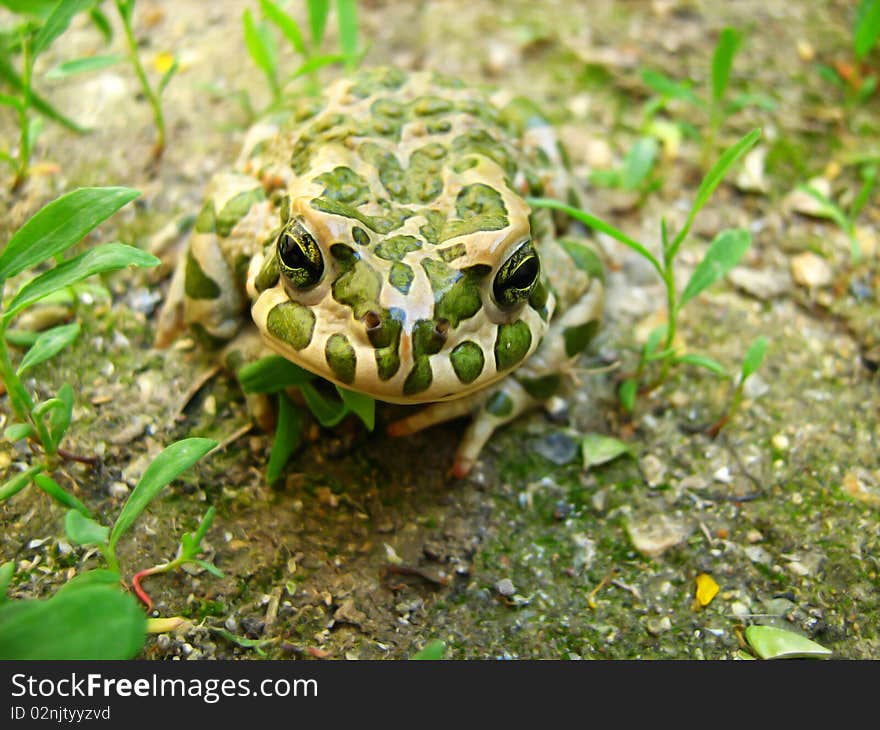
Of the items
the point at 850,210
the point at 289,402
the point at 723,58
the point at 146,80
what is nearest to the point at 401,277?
the point at 289,402

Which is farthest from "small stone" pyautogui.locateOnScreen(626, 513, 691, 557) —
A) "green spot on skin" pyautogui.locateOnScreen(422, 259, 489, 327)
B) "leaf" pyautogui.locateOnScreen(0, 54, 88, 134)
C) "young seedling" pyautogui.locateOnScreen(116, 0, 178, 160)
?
"leaf" pyautogui.locateOnScreen(0, 54, 88, 134)

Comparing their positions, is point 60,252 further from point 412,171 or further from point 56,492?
point 412,171

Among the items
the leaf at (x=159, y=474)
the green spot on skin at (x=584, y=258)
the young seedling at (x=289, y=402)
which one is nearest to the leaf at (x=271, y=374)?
the young seedling at (x=289, y=402)

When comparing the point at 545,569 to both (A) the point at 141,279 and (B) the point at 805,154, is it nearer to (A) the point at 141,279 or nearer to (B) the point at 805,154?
(A) the point at 141,279

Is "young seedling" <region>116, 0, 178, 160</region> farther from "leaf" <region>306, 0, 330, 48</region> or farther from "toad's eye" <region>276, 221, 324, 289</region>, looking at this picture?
"toad's eye" <region>276, 221, 324, 289</region>

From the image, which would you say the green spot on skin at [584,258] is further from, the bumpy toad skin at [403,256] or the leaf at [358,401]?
the leaf at [358,401]
